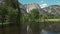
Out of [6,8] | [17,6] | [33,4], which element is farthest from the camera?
[33,4]

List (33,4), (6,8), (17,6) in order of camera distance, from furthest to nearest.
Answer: (33,4) < (17,6) < (6,8)

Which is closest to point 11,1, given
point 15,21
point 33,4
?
point 15,21

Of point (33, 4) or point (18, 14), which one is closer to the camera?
point (18, 14)

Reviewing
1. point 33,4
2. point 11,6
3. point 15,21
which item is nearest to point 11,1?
point 11,6

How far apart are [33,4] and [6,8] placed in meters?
16.8

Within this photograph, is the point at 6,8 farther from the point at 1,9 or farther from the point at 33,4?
the point at 33,4

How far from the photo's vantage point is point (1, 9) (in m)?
22.1

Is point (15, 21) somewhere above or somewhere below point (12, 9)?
below

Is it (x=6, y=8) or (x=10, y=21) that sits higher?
Result: (x=6, y=8)

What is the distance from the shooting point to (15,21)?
2197 cm

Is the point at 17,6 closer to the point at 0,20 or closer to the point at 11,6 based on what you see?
the point at 11,6

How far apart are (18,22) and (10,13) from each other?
1.56 metres

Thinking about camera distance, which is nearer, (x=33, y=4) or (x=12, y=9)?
(x=12, y=9)

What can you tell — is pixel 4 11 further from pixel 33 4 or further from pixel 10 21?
pixel 33 4
